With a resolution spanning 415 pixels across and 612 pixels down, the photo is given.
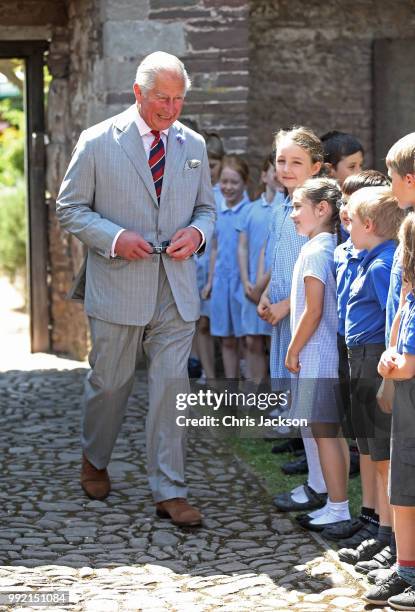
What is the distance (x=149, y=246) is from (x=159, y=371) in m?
0.55

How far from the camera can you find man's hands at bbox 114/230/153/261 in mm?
4730

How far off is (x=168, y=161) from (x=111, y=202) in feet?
0.99

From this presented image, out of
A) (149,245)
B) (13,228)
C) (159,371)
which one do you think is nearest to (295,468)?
(159,371)

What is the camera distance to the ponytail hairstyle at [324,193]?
15.6 feet

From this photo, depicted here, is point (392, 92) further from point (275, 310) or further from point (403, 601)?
point (403, 601)

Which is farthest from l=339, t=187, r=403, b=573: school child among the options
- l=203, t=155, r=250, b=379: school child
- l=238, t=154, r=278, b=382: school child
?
l=203, t=155, r=250, b=379: school child

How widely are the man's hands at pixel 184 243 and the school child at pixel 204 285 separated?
276cm

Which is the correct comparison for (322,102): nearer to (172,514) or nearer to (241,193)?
(241,193)

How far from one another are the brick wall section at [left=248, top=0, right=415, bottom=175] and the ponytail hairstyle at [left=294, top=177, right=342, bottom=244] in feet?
13.0

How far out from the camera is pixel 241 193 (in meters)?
7.38

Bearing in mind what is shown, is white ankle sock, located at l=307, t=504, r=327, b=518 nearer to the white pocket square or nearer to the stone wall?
the white pocket square

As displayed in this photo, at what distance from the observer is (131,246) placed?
4727mm

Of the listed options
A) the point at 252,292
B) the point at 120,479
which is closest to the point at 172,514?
the point at 120,479

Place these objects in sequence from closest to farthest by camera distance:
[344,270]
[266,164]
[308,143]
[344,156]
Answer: [344,270] → [308,143] → [344,156] → [266,164]
